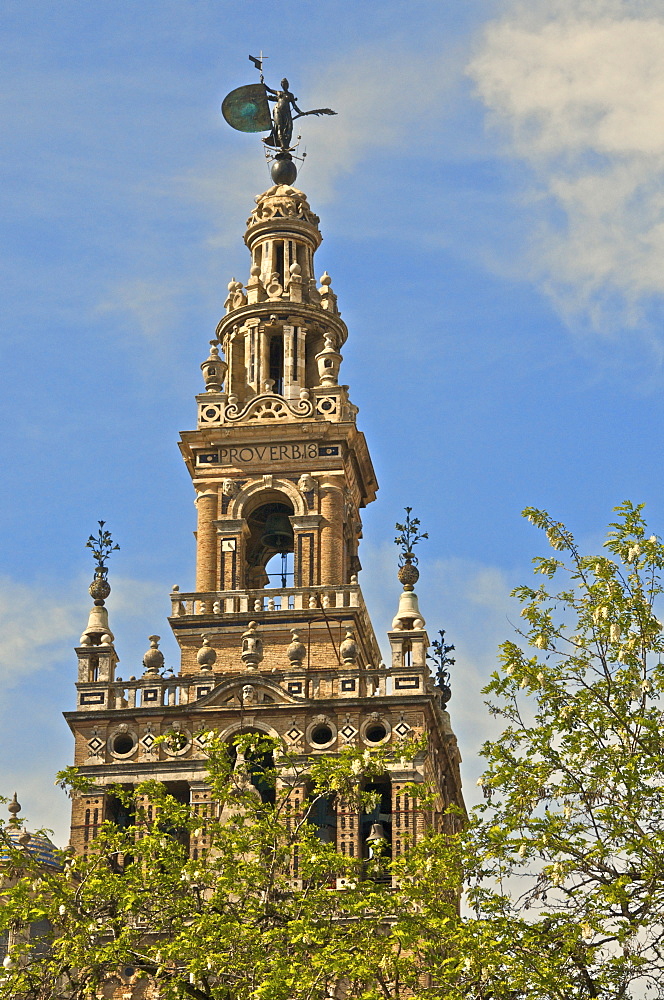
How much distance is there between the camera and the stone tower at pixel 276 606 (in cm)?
6981

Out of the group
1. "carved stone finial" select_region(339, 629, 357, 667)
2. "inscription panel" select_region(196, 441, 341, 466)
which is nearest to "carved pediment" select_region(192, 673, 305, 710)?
"carved stone finial" select_region(339, 629, 357, 667)

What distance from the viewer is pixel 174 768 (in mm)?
69812

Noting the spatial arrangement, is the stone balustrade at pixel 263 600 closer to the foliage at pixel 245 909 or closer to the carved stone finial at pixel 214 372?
the carved stone finial at pixel 214 372

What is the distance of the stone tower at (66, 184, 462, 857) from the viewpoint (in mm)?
69812

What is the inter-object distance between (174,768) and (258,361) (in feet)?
53.6

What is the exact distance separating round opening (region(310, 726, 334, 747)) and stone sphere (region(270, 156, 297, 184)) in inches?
952

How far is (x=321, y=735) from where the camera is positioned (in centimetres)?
7000

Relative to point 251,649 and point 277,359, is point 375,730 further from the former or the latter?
point 277,359

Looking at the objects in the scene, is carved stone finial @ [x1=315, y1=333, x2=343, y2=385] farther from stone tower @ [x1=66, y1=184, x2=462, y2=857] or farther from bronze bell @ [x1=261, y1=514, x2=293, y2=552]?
bronze bell @ [x1=261, y1=514, x2=293, y2=552]

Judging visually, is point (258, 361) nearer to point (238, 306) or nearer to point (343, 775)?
point (238, 306)

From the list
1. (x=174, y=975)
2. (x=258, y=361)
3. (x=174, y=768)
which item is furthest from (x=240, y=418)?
(x=174, y=975)

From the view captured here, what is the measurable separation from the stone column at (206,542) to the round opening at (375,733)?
844 centimetres

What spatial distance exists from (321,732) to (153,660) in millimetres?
6083

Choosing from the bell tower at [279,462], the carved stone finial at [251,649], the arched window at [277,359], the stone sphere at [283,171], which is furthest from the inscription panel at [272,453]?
the stone sphere at [283,171]
